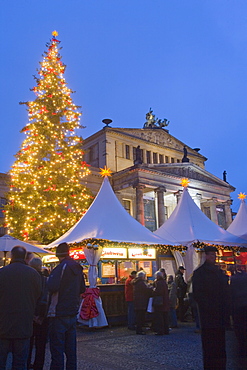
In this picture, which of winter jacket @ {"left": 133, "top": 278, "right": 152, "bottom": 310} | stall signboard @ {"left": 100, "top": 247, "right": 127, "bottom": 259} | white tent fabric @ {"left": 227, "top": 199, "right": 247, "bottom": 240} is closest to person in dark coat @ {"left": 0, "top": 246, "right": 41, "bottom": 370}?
winter jacket @ {"left": 133, "top": 278, "right": 152, "bottom": 310}

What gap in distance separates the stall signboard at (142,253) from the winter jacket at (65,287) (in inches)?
391

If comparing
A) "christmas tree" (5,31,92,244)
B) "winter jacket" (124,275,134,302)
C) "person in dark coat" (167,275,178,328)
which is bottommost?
"person in dark coat" (167,275,178,328)

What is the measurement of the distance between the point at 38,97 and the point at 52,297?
19.3 m

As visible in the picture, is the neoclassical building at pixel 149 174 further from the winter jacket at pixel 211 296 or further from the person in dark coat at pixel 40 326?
the winter jacket at pixel 211 296

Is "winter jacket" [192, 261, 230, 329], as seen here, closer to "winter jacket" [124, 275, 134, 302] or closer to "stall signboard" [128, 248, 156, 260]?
"winter jacket" [124, 275, 134, 302]

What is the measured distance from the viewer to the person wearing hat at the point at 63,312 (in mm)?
5047

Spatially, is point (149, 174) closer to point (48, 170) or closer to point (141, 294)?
point (48, 170)

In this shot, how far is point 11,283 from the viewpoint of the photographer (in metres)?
4.29

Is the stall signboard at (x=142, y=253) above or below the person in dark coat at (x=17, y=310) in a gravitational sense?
above

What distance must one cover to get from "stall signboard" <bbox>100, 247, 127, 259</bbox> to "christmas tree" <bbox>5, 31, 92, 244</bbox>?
6.58m

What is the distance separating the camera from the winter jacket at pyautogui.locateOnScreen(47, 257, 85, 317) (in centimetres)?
519

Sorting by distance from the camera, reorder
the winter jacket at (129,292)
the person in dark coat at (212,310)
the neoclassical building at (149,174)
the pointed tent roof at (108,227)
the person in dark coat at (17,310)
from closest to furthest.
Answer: the person in dark coat at (17,310), the person in dark coat at (212,310), the winter jacket at (129,292), the pointed tent roof at (108,227), the neoclassical building at (149,174)

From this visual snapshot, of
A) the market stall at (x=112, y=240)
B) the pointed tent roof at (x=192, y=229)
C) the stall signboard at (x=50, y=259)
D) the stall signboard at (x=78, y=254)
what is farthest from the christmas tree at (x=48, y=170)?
the pointed tent roof at (x=192, y=229)

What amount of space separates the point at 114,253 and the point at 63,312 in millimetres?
9744
